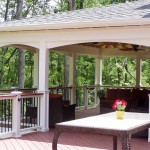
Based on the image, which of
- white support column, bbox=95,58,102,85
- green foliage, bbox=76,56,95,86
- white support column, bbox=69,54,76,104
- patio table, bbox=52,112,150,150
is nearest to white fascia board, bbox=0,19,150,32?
patio table, bbox=52,112,150,150

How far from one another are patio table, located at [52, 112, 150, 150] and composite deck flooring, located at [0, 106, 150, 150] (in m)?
2.00

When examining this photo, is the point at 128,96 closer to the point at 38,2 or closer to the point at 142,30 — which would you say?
the point at 142,30

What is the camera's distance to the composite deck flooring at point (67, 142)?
26.0 ft

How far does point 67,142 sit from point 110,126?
3.33m

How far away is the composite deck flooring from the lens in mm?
7923

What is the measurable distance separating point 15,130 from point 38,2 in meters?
19.6

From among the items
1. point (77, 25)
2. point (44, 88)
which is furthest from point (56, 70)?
point (77, 25)

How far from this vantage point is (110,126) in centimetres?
538

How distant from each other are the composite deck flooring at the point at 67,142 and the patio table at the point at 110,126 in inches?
78.8

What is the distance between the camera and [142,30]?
29.1 ft

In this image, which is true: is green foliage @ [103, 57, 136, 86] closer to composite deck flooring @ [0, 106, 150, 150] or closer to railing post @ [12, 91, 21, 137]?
composite deck flooring @ [0, 106, 150, 150]

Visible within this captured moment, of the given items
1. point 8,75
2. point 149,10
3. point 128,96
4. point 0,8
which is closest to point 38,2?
point 0,8

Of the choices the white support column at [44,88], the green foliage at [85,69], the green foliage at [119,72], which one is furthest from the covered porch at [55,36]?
the green foliage at [119,72]

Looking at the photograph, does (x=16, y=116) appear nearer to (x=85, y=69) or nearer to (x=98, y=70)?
(x=98, y=70)
